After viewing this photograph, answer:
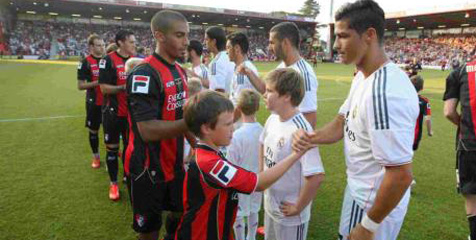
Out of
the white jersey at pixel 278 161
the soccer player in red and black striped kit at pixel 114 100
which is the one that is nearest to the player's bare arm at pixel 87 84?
the soccer player in red and black striped kit at pixel 114 100

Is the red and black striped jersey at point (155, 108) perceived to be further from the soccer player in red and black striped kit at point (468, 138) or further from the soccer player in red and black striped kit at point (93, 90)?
the soccer player in red and black striped kit at point (93, 90)

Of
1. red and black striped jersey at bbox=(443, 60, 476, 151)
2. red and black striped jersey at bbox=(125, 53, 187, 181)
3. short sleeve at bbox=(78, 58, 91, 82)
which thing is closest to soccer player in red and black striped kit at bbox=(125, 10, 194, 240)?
red and black striped jersey at bbox=(125, 53, 187, 181)

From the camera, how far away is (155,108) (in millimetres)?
2912

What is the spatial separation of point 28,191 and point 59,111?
23.0 feet

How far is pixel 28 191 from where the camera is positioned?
5.25m

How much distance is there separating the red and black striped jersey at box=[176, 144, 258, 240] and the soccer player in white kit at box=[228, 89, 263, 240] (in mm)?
1232

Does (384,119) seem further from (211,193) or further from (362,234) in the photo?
(211,193)

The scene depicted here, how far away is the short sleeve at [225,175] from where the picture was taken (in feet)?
7.16

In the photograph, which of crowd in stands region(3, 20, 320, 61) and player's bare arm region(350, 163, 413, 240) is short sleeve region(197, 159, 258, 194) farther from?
crowd in stands region(3, 20, 320, 61)

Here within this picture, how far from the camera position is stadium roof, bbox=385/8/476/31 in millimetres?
45916

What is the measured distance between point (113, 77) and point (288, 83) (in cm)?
373

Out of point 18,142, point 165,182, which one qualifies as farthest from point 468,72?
point 18,142

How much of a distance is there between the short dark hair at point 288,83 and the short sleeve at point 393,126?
37.0 inches

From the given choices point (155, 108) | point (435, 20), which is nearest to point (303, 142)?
point (155, 108)
